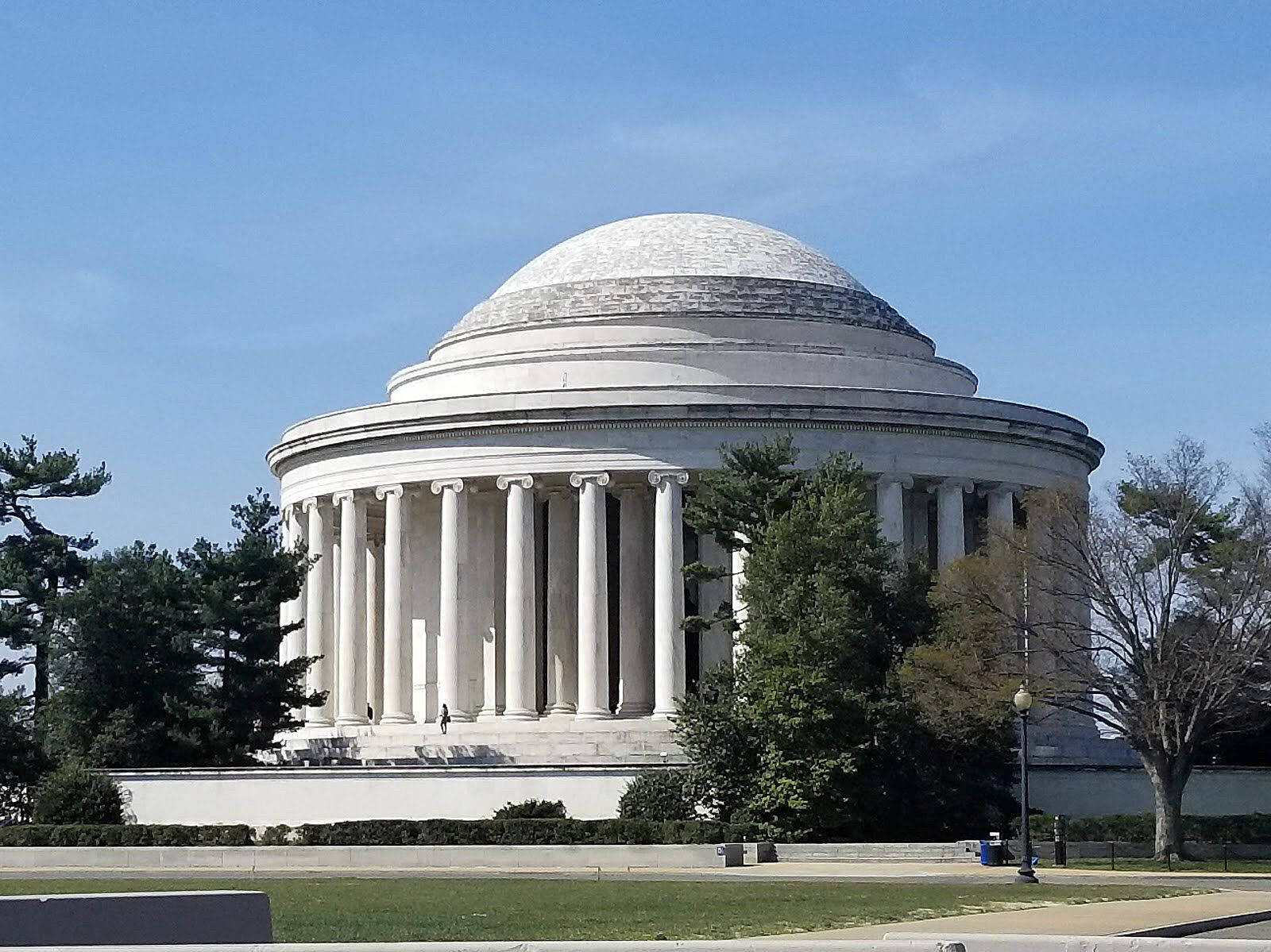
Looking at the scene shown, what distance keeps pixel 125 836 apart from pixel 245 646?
16.4 metres

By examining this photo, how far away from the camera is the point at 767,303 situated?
90750mm

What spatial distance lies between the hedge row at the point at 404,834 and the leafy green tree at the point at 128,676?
37.7ft

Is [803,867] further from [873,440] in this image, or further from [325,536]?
[325,536]

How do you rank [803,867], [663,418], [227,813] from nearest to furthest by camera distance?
1. [803,867]
2. [227,813]
3. [663,418]

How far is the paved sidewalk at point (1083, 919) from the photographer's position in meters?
32.0

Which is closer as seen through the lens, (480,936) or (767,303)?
(480,936)

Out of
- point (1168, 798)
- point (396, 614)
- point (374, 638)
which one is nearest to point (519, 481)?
point (396, 614)

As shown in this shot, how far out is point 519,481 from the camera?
8500 centimetres

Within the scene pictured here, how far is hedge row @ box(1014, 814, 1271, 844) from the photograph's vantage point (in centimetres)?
6719

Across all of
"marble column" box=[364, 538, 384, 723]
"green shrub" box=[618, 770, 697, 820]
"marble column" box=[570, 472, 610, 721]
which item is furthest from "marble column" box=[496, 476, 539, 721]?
"green shrub" box=[618, 770, 697, 820]

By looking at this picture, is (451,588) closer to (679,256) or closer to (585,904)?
(679,256)

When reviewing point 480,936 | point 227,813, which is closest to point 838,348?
point 227,813

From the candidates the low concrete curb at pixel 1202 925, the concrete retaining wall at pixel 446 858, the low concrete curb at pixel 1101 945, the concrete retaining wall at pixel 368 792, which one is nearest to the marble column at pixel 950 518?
the concrete retaining wall at pixel 368 792

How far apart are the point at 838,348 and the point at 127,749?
32.7m
